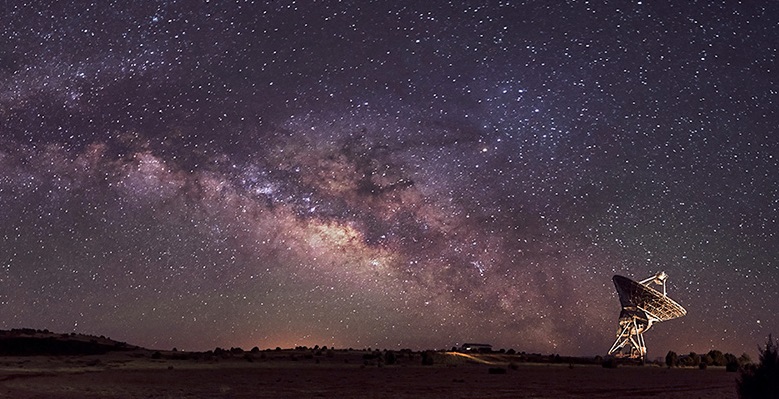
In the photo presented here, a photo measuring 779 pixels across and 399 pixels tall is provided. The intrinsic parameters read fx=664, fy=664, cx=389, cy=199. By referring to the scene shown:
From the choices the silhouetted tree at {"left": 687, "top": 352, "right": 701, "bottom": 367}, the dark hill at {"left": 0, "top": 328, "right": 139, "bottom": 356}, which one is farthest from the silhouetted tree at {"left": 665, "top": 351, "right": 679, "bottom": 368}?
the dark hill at {"left": 0, "top": 328, "right": 139, "bottom": 356}

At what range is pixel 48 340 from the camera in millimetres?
72562

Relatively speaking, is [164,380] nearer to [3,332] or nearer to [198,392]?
[198,392]

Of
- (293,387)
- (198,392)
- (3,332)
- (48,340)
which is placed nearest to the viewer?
(198,392)

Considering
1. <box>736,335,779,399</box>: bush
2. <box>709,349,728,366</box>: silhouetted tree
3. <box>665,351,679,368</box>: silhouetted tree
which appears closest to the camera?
<box>736,335,779,399</box>: bush

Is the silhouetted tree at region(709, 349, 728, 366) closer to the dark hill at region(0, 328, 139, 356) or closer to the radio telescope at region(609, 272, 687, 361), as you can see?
the radio telescope at region(609, 272, 687, 361)

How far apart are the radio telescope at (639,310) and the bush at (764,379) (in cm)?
5707

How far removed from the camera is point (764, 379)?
16016mm

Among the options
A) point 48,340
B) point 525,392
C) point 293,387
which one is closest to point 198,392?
point 293,387

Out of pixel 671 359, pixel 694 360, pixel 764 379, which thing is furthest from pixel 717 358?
pixel 764 379

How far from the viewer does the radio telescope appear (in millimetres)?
71769

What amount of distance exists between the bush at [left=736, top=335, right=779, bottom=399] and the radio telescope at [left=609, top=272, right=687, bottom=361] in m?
57.1

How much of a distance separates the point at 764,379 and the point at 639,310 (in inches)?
2551

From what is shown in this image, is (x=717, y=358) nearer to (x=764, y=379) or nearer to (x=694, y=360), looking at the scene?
(x=694, y=360)

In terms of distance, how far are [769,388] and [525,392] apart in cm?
1416
